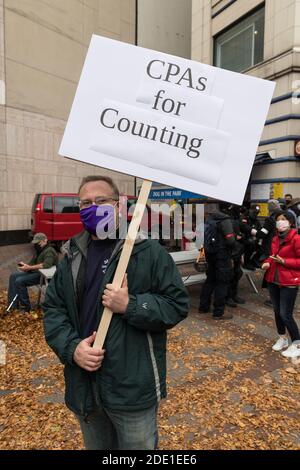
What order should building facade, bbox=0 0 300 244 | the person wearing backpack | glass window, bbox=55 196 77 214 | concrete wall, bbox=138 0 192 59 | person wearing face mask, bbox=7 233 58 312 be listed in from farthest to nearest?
concrete wall, bbox=138 0 192 59
glass window, bbox=55 196 77 214
building facade, bbox=0 0 300 244
person wearing face mask, bbox=7 233 58 312
the person wearing backpack

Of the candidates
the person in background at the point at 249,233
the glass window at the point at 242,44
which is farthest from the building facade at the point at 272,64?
the person in background at the point at 249,233

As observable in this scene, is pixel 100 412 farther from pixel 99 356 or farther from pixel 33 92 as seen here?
pixel 33 92

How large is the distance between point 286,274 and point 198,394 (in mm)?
1822

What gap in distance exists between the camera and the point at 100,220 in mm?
1812

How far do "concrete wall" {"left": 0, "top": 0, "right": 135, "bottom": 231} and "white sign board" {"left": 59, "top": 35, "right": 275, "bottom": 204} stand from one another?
13.4 metres

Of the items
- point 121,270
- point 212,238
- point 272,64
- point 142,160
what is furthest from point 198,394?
point 272,64

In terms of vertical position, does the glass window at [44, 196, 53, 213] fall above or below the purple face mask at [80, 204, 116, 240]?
above

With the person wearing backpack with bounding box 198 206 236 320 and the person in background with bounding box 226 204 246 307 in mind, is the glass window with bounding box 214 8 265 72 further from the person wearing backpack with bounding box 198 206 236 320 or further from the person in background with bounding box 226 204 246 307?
the person wearing backpack with bounding box 198 206 236 320

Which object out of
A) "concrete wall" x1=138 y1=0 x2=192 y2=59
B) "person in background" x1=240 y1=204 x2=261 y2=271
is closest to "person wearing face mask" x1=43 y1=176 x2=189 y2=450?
"person in background" x1=240 y1=204 x2=261 y2=271

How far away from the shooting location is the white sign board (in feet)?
5.74

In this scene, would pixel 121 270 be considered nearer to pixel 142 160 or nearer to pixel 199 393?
pixel 142 160

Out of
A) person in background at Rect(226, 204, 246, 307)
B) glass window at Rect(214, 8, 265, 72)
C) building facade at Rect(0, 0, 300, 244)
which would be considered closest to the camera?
person in background at Rect(226, 204, 246, 307)

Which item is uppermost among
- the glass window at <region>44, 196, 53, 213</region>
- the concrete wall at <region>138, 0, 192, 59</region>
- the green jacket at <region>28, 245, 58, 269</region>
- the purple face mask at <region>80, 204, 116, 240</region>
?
the concrete wall at <region>138, 0, 192, 59</region>

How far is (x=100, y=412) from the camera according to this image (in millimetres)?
1864
